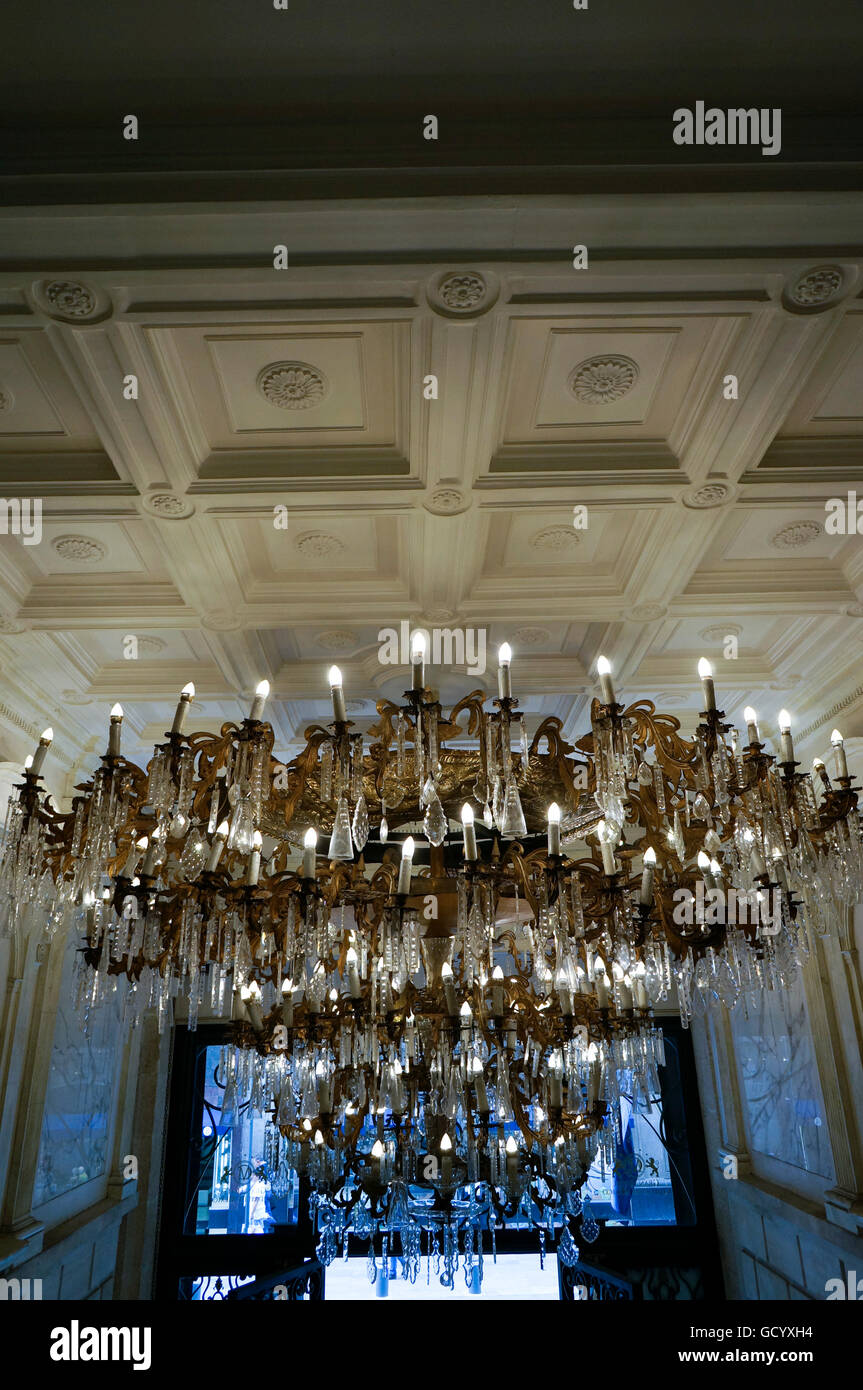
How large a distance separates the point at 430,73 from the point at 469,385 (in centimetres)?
88

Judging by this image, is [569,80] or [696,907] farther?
[696,907]

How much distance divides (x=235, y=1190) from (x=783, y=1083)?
4.75m

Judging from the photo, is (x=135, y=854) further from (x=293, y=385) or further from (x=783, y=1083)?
(x=783, y=1083)

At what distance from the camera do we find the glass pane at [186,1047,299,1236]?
285 inches

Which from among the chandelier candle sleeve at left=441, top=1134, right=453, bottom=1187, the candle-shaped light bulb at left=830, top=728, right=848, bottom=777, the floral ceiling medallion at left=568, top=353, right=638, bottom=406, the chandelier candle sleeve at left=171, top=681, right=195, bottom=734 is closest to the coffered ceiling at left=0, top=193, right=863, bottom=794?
the floral ceiling medallion at left=568, top=353, right=638, bottom=406

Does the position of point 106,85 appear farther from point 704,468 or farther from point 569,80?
point 704,468

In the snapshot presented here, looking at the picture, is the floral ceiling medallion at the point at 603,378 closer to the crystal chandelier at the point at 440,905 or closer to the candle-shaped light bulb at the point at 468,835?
the crystal chandelier at the point at 440,905

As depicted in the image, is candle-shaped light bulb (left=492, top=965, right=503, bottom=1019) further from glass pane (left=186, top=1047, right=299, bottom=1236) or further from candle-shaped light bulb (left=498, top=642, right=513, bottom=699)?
glass pane (left=186, top=1047, right=299, bottom=1236)

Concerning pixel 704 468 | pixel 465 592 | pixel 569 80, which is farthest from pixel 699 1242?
pixel 569 80

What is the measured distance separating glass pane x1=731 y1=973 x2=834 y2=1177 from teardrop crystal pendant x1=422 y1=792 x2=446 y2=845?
12.6 ft

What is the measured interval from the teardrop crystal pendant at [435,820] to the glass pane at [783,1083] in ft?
12.6

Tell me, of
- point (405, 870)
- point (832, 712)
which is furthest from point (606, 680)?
point (832, 712)
